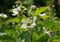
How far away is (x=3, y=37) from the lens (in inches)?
64.6

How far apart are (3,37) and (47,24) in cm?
31

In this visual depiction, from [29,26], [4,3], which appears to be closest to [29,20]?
[29,26]

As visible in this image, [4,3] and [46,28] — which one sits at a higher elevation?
[46,28]

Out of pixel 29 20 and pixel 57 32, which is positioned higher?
pixel 29 20

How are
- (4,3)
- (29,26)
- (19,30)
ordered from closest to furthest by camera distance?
(29,26), (19,30), (4,3)

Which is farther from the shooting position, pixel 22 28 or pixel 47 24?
pixel 47 24

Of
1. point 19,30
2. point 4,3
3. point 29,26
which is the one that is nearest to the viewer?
point 29,26

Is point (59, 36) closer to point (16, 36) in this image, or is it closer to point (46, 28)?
point (46, 28)

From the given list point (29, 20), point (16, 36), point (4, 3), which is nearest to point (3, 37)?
point (16, 36)

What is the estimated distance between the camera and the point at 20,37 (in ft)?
5.35

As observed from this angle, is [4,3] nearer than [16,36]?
No

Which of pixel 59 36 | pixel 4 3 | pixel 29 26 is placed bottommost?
pixel 4 3

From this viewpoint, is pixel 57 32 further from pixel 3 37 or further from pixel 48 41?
pixel 3 37

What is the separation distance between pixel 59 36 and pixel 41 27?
133mm
